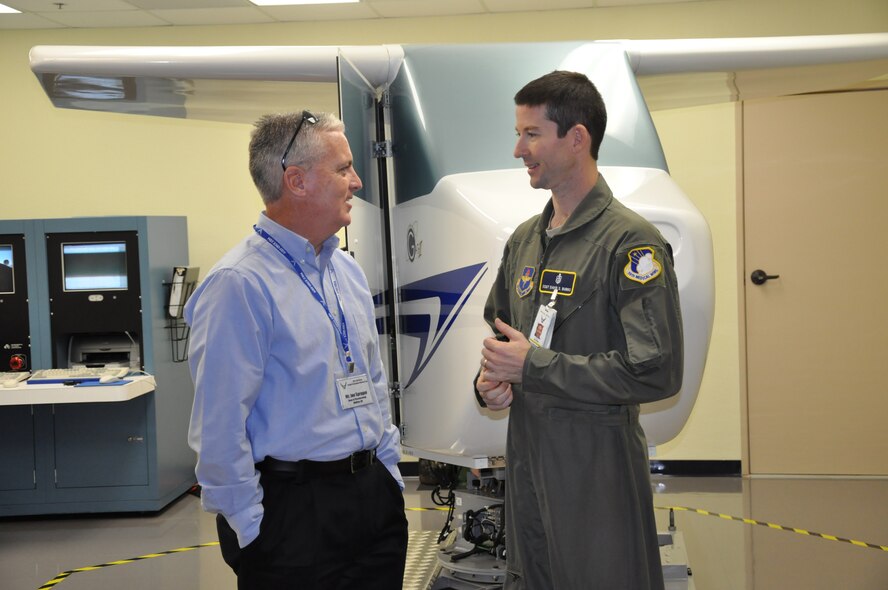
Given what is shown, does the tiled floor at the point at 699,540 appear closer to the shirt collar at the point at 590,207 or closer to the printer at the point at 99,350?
the printer at the point at 99,350

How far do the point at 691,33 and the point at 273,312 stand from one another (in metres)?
5.73

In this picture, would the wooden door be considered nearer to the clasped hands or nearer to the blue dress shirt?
the clasped hands

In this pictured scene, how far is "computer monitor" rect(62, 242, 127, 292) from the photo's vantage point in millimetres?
6449

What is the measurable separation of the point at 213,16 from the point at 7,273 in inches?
100

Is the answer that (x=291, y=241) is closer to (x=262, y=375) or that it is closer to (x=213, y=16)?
(x=262, y=375)

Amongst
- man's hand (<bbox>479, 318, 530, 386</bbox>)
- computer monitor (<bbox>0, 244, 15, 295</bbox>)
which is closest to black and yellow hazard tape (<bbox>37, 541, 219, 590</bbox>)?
computer monitor (<bbox>0, 244, 15, 295</bbox>)

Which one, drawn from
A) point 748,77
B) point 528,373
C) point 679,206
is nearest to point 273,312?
point 528,373

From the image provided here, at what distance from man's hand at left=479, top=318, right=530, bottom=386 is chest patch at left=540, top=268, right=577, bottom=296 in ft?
0.47

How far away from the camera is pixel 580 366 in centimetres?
224

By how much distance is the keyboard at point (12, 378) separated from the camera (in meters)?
5.96

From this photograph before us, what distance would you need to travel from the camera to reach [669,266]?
7.54ft

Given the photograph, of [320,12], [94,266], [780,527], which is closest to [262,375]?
[780,527]

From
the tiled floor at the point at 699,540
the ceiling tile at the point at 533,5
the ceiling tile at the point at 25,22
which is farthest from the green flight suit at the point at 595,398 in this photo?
the ceiling tile at the point at 25,22

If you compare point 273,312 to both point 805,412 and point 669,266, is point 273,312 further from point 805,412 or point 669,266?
point 805,412
